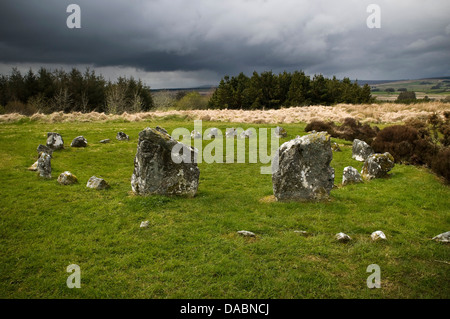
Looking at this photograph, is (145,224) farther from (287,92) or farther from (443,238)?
(287,92)

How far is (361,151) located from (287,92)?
52.2 metres

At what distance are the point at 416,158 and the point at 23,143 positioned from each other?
25572mm

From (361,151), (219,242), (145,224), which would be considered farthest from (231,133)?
(219,242)

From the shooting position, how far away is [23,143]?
62.9 feet

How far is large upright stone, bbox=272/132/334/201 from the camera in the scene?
31.3 feet

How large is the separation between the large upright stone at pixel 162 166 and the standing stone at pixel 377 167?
27.0ft

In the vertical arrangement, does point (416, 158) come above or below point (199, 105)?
below

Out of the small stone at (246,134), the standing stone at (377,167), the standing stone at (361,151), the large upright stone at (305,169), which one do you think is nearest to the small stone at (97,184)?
the large upright stone at (305,169)

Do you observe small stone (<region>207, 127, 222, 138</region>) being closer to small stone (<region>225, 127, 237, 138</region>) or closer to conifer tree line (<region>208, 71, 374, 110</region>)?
small stone (<region>225, 127, 237, 138</region>)

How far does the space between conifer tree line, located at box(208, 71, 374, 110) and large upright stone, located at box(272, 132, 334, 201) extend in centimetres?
5474

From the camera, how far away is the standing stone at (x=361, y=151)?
55.9 feet

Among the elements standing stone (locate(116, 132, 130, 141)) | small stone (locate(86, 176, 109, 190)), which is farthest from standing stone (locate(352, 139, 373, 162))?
standing stone (locate(116, 132, 130, 141))
